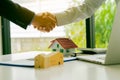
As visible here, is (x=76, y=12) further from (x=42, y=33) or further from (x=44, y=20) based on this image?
(x=42, y=33)

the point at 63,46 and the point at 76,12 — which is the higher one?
the point at 76,12

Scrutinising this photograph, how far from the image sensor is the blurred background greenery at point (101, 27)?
209 cm

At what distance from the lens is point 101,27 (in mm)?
2152

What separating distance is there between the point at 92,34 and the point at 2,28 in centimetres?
122

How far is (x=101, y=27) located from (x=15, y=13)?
3.47 ft

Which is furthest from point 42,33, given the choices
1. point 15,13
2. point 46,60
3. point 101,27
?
point 46,60

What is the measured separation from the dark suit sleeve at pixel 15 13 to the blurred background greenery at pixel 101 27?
0.93 m

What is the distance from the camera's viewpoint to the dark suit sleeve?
1296 millimetres

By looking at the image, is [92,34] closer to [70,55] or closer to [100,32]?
[100,32]

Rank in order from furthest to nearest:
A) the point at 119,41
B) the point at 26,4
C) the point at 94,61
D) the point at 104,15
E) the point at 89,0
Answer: the point at 26,4, the point at 104,15, the point at 89,0, the point at 94,61, the point at 119,41

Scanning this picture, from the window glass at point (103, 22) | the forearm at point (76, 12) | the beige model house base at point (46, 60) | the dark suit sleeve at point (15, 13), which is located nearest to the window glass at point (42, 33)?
the window glass at point (103, 22)

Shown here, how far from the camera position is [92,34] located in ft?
7.20

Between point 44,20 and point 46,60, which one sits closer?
point 46,60

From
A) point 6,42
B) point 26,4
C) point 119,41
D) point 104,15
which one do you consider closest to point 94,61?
point 119,41
